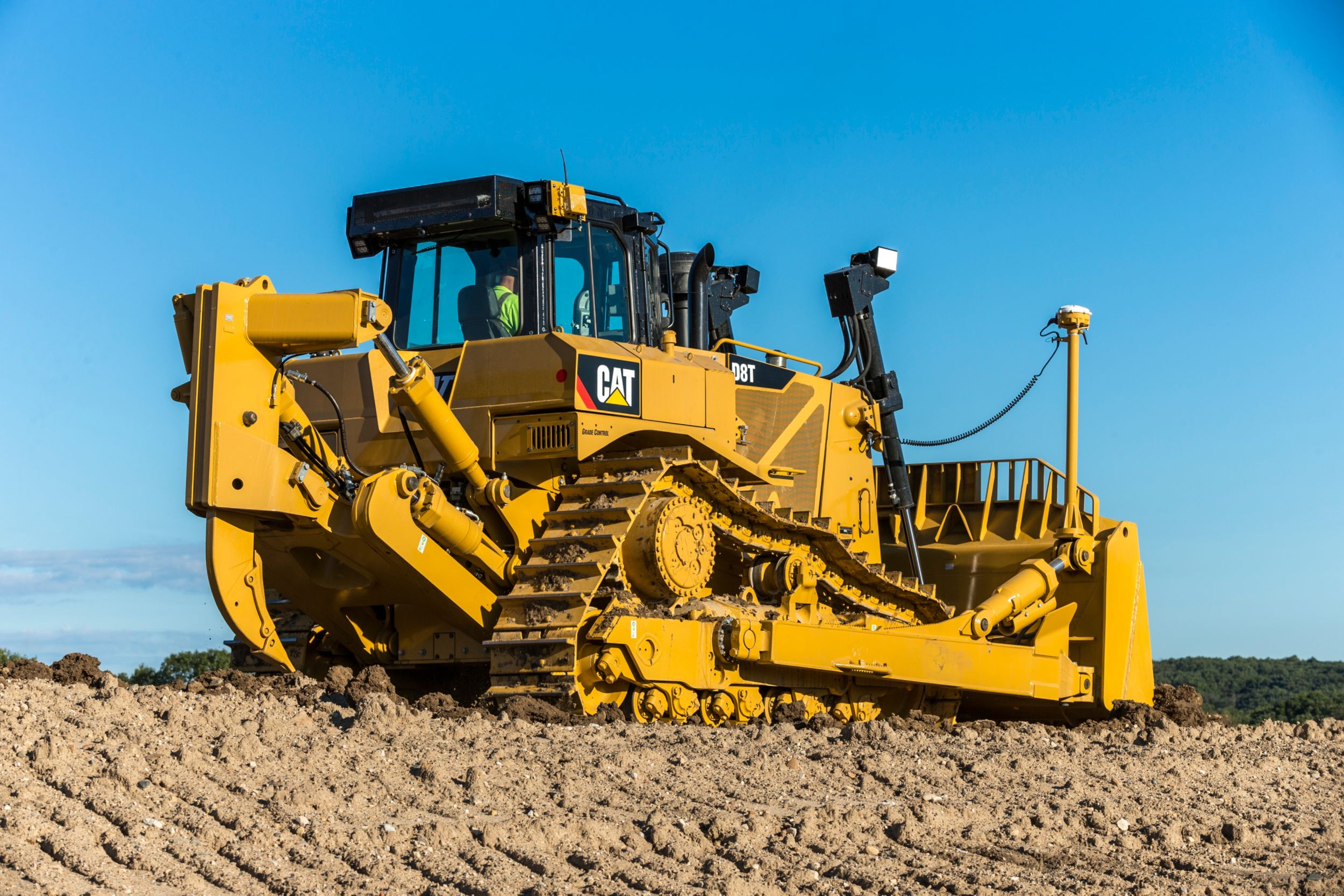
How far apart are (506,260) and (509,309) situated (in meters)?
0.35

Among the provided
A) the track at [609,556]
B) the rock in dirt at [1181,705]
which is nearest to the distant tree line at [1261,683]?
the rock in dirt at [1181,705]

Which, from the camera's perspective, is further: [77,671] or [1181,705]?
[1181,705]

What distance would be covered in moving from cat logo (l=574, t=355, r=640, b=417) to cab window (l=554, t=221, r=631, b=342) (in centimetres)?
61

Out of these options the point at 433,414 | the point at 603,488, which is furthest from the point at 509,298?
the point at 603,488

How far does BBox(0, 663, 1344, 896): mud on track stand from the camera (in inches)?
213

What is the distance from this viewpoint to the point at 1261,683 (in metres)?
38.6

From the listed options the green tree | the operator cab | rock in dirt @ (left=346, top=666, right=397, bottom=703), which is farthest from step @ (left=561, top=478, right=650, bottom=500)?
the green tree

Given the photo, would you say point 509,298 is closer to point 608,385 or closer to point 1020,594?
point 608,385

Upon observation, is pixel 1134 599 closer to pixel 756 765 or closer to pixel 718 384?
pixel 718 384

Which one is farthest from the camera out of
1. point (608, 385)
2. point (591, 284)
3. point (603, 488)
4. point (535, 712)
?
point (591, 284)

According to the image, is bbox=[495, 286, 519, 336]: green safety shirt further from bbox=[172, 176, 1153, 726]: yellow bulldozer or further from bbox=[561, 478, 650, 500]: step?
bbox=[561, 478, 650, 500]: step

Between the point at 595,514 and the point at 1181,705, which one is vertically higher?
the point at 595,514

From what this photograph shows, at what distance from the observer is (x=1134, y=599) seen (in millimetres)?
13047

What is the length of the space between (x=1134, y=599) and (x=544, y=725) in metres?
6.70
